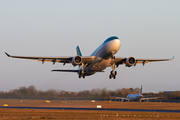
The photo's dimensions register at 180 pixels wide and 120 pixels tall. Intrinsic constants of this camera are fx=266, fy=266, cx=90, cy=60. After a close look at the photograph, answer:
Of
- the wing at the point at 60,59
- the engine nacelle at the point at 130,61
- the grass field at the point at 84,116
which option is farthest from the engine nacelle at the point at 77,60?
the grass field at the point at 84,116

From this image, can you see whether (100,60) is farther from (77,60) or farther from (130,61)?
(130,61)

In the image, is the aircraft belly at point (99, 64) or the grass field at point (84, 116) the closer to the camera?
the grass field at point (84, 116)

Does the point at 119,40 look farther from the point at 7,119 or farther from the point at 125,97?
the point at 125,97

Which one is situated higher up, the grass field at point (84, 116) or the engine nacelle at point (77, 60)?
the engine nacelle at point (77, 60)

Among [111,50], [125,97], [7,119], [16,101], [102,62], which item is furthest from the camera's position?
[125,97]

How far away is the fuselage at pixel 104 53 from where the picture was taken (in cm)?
4072

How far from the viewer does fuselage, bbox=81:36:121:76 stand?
4072cm

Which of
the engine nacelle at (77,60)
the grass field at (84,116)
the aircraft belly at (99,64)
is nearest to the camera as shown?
the grass field at (84,116)

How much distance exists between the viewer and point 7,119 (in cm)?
3172

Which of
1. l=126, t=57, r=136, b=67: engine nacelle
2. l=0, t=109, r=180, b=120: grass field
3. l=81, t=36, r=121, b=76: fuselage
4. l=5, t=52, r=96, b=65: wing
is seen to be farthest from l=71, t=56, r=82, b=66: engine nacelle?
l=0, t=109, r=180, b=120: grass field

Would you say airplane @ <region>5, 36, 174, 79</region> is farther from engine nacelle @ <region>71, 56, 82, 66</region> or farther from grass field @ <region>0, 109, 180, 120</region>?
grass field @ <region>0, 109, 180, 120</region>


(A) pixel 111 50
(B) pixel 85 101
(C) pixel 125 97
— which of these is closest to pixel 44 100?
(B) pixel 85 101

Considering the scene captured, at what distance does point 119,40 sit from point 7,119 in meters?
20.2

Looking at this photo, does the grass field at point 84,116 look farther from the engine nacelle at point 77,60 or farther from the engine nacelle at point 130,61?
the engine nacelle at point 130,61
